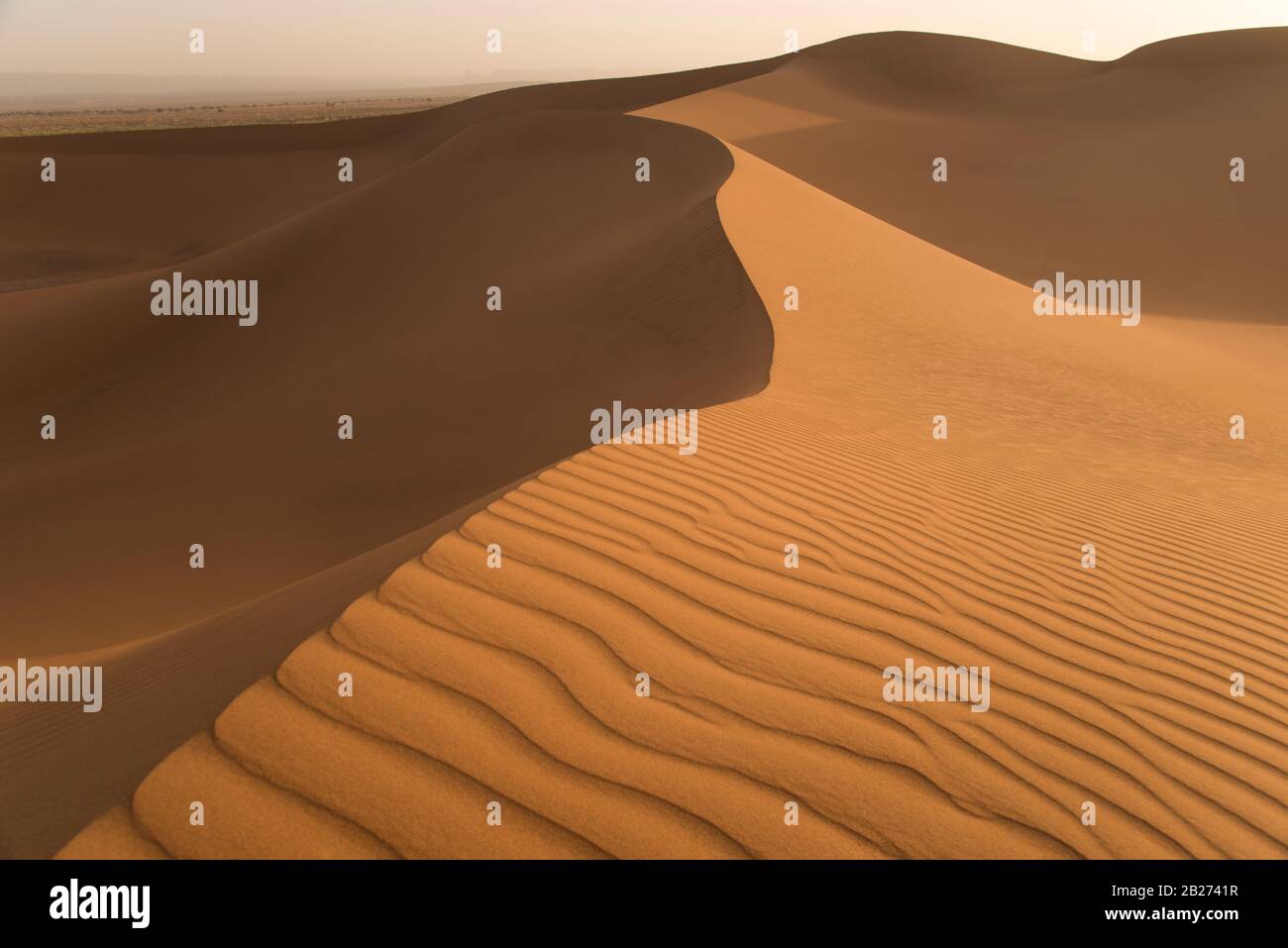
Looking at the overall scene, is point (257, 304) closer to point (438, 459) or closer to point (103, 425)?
point (103, 425)

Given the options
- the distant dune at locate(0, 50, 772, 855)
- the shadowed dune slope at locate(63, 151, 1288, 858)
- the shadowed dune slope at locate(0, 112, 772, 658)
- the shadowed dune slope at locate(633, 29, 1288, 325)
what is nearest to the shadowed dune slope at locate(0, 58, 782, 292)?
the shadowed dune slope at locate(633, 29, 1288, 325)

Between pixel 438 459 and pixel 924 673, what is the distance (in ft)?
17.2

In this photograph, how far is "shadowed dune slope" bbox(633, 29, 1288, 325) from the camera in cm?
1959

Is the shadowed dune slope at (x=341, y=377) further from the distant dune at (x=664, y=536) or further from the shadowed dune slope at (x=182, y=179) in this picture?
the shadowed dune slope at (x=182, y=179)

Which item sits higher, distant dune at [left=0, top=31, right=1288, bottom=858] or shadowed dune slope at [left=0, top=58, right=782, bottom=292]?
shadowed dune slope at [left=0, top=58, right=782, bottom=292]

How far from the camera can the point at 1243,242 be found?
65.3 ft

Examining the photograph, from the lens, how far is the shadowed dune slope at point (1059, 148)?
19594 millimetres

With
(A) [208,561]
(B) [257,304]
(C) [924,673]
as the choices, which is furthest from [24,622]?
(B) [257,304]

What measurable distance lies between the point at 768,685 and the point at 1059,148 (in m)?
30.7

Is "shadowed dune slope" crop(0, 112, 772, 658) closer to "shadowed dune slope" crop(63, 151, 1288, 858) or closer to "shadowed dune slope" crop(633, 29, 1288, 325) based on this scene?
"shadowed dune slope" crop(63, 151, 1288, 858)

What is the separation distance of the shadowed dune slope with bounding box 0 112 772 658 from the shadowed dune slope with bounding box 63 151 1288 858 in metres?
2.54

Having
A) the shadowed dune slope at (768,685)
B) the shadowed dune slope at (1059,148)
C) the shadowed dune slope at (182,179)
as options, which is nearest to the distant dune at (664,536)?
the shadowed dune slope at (768,685)

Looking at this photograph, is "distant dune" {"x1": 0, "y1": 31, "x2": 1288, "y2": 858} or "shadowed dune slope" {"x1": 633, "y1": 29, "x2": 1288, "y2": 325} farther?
"shadowed dune slope" {"x1": 633, "y1": 29, "x2": 1288, "y2": 325}

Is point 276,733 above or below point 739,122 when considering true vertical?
below
